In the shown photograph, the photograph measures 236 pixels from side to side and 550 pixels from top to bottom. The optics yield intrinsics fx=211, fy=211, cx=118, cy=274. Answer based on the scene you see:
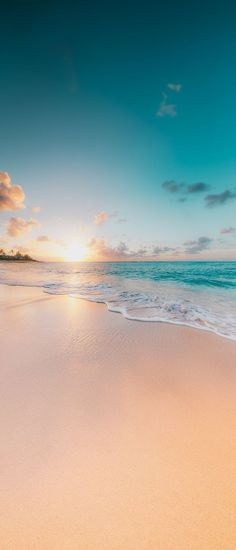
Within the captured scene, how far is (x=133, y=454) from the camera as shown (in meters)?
1.52

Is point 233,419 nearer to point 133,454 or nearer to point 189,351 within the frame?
point 133,454

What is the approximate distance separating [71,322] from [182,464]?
10.9 ft

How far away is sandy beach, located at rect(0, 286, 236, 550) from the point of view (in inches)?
44.4

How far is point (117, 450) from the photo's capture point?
5.09 ft

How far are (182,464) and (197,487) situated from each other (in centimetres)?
15

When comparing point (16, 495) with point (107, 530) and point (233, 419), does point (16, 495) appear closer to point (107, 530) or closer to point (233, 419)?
point (107, 530)

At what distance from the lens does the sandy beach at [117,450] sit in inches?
44.4

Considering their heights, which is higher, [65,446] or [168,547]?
[65,446]

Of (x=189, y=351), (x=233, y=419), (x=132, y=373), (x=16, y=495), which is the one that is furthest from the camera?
(x=189, y=351)

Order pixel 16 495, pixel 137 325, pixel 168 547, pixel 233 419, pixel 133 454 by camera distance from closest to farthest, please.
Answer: pixel 168 547 < pixel 16 495 < pixel 133 454 < pixel 233 419 < pixel 137 325

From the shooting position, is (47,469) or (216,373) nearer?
(47,469)

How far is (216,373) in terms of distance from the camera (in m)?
2.60

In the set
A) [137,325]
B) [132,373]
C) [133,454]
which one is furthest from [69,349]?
[133,454]

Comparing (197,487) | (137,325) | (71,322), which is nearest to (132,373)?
(197,487)
